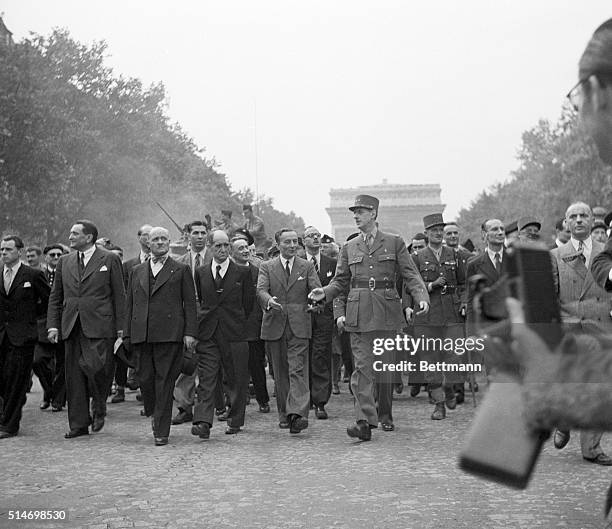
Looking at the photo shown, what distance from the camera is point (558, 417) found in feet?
5.77

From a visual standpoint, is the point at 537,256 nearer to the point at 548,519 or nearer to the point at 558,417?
the point at 558,417

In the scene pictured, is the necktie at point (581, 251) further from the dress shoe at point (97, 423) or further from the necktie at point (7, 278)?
the necktie at point (7, 278)

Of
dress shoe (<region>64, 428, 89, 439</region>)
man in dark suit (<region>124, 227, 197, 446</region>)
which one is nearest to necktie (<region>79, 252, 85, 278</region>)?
man in dark suit (<region>124, 227, 197, 446</region>)

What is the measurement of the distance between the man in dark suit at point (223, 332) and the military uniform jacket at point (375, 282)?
114 centimetres

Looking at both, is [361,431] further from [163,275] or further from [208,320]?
[163,275]

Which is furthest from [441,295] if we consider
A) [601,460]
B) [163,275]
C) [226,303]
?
A: [601,460]

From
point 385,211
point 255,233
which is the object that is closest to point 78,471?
point 255,233

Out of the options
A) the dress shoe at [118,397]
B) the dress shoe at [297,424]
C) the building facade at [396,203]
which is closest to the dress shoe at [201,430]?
the dress shoe at [297,424]

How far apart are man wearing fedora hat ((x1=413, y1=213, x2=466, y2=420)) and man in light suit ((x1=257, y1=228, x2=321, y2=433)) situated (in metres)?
1.98

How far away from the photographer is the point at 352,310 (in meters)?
9.63

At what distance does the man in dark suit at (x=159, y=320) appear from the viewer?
9.55 meters

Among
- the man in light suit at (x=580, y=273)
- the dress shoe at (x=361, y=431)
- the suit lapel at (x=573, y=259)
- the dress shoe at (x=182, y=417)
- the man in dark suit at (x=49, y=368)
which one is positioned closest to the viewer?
the man in light suit at (x=580, y=273)

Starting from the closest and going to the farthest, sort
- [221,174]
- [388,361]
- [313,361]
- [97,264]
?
[388,361] < [97,264] < [313,361] < [221,174]

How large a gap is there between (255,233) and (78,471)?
10567 mm
